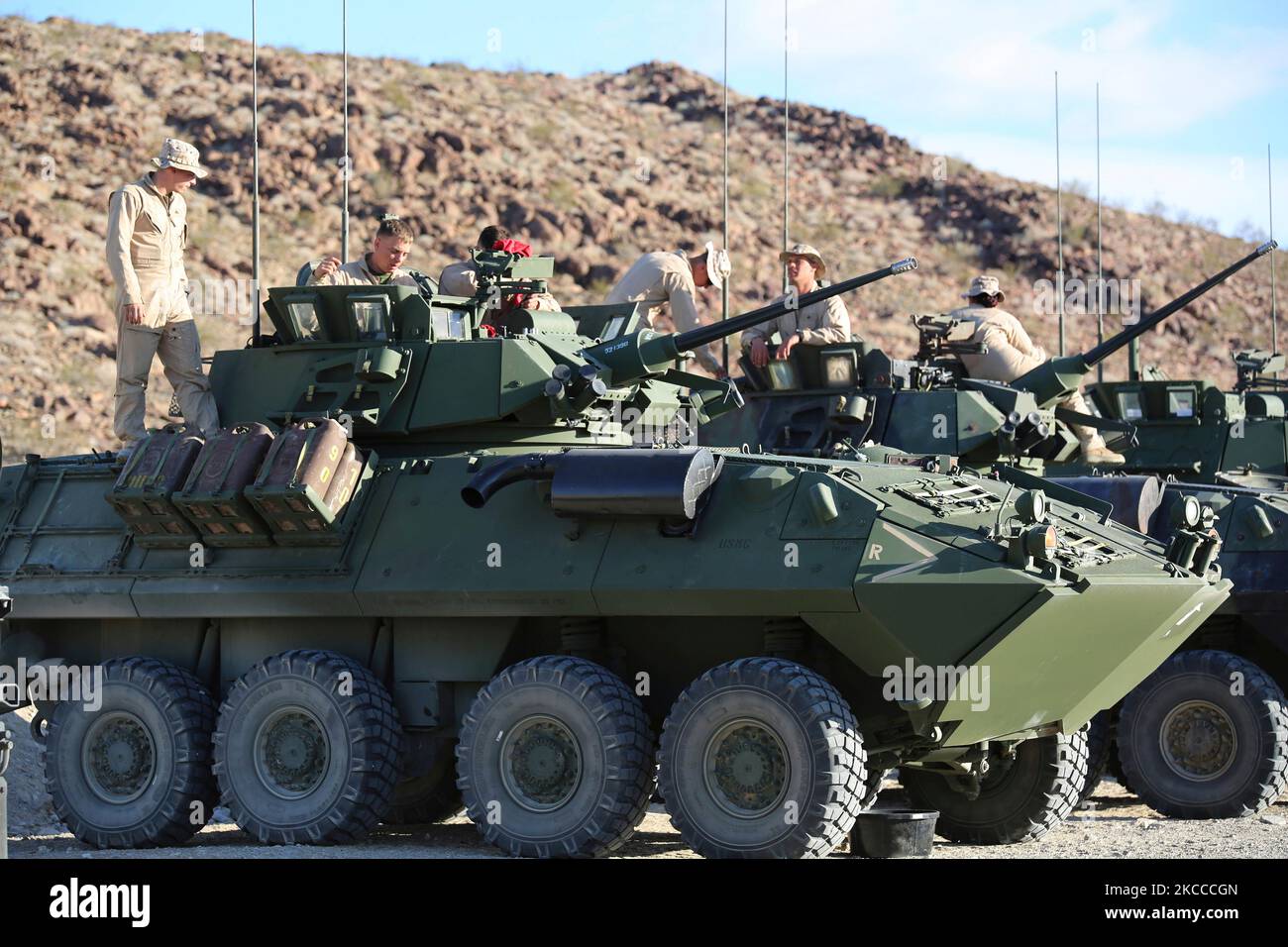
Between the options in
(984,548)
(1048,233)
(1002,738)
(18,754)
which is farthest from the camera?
(1048,233)

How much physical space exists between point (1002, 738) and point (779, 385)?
656 centimetres

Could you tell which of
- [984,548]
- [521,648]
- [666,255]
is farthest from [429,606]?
[666,255]

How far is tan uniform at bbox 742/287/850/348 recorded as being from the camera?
18.1 m

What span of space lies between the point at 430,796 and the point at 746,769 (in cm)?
370

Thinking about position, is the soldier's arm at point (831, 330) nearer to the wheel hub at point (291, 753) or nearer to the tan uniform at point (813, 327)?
the tan uniform at point (813, 327)

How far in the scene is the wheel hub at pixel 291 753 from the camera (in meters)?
12.6

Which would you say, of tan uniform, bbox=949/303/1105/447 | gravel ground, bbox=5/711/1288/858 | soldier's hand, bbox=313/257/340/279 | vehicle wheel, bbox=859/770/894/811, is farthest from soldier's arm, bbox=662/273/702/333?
vehicle wheel, bbox=859/770/894/811

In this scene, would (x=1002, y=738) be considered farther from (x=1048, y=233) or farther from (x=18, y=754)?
(x=1048, y=233)

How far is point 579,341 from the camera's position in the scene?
13.9 metres

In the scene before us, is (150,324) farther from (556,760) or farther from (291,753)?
(556,760)

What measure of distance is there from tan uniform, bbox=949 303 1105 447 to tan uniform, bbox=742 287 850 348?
149 cm

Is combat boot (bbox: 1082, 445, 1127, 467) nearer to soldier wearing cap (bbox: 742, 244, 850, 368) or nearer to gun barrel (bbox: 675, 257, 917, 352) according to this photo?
soldier wearing cap (bbox: 742, 244, 850, 368)

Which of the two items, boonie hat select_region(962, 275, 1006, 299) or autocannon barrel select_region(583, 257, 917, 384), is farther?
boonie hat select_region(962, 275, 1006, 299)

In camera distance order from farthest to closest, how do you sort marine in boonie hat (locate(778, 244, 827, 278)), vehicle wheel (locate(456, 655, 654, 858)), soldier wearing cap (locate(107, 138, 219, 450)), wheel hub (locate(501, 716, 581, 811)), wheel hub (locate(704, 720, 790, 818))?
marine in boonie hat (locate(778, 244, 827, 278))
soldier wearing cap (locate(107, 138, 219, 450))
wheel hub (locate(501, 716, 581, 811))
vehicle wheel (locate(456, 655, 654, 858))
wheel hub (locate(704, 720, 790, 818))
